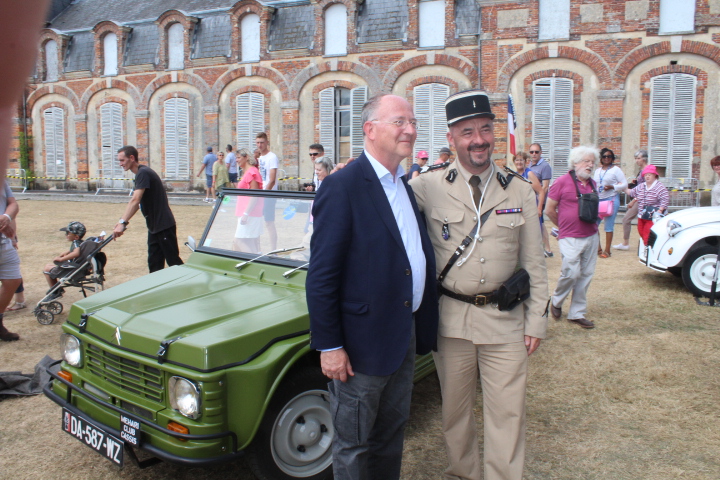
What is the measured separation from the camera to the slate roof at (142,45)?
26250 millimetres

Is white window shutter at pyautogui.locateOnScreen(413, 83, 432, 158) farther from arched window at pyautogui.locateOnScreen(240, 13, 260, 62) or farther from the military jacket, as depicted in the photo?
the military jacket

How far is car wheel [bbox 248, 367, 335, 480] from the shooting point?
322 centimetres

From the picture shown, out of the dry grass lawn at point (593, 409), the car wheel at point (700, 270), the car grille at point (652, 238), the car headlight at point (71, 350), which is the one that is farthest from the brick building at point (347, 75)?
the car headlight at point (71, 350)

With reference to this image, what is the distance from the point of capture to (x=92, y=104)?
27.5 meters

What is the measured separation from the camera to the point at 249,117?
81.1 feet

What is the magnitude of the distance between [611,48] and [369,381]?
2001 centimetres

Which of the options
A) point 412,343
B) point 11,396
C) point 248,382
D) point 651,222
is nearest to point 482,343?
point 412,343

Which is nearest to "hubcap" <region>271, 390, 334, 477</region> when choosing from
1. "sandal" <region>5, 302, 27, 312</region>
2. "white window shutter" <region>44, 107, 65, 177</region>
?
"sandal" <region>5, 302, 27, 312</region>

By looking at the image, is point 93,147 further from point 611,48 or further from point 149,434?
point 149,434

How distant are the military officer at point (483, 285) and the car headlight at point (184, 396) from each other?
1.33m

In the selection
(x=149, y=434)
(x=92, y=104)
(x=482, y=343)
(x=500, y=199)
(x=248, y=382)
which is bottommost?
(x=149, y=434)

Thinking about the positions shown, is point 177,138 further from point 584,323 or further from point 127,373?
point 127,373

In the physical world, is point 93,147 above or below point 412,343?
above

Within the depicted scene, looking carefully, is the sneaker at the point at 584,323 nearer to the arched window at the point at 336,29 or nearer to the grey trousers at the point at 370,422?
the grey trousers at the point at 370,422
